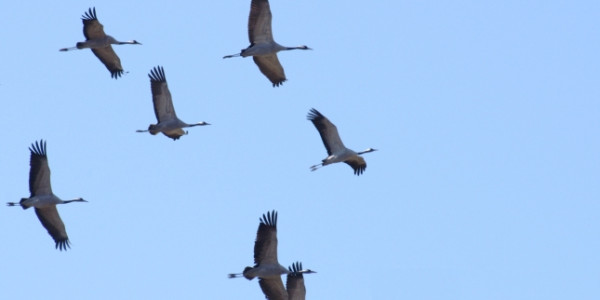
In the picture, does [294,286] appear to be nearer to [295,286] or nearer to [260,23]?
[295,286]

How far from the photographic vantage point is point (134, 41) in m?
42.2

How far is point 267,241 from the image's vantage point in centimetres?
3672

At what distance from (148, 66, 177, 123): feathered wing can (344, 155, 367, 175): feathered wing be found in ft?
16.5

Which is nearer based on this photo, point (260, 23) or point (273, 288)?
point (273, 288)

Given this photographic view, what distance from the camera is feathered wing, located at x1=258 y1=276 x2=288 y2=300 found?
37.3m

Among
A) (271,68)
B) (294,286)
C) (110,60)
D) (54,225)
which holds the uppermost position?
(110,60)

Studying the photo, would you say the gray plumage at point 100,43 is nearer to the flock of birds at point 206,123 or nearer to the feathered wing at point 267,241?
the flock of birds at point 206,123

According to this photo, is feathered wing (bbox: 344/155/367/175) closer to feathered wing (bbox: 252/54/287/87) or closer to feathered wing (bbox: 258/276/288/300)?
feathered wing (bbox: 252/54/287/87)

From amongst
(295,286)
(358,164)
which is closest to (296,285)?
(295,286)

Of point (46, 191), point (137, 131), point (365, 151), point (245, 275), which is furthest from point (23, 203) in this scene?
point (365, 151)

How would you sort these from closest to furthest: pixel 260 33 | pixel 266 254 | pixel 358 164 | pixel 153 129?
1. pixel 266 254
2. pixel 260 33
3. pixel 153 129
4. pixel 358 164

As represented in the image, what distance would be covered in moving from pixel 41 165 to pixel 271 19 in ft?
22.5

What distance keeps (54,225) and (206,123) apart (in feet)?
16.7

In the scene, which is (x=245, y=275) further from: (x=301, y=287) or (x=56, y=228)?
(x=56, y=228)
